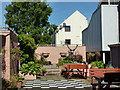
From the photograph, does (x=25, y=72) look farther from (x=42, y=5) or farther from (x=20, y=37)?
(x=42, y=5)

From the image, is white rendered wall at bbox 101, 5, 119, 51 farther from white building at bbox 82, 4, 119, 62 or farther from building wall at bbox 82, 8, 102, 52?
building wall at bbox 82, 8, 102, 52

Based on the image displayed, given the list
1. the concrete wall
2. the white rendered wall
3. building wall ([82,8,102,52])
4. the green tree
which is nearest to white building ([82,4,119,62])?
the white rendered wall

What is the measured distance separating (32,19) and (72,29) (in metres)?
5.28

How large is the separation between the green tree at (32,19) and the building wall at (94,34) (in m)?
4.43

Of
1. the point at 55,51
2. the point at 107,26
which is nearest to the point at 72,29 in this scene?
the point at 55,51

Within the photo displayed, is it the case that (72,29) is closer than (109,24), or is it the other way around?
(109,24)

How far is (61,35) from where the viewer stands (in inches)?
1187

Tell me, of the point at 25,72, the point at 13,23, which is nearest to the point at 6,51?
the point at 25,72

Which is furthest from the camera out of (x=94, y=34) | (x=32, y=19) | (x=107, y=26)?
(x=32, y=19)

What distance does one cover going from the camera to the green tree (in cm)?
2791

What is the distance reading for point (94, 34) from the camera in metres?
23.7

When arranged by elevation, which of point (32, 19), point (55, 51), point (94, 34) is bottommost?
point (55, 51)

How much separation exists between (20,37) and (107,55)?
34.4ft

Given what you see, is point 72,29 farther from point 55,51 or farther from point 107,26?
point 107,26
